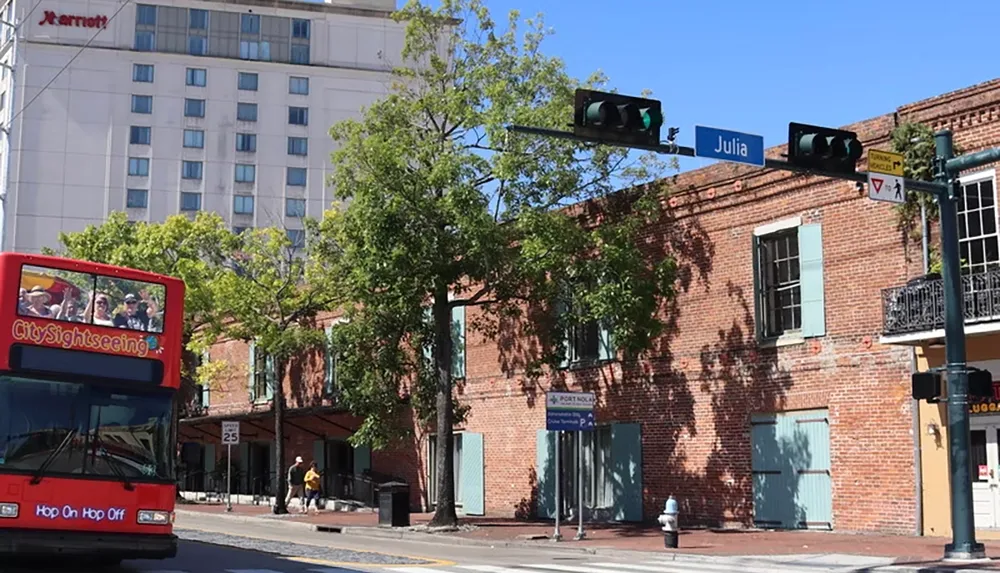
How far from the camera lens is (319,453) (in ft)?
133

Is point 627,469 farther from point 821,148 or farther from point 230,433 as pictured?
point 821,148

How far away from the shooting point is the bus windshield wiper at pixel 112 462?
13.6 meters

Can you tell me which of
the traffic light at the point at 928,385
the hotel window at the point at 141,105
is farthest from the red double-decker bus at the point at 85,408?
the hotel window at the point at 141,105

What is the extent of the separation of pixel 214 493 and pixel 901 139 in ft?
101

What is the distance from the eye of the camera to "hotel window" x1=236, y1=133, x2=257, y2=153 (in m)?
82.3

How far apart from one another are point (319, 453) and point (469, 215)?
18.5 meters

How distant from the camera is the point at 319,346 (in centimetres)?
3962

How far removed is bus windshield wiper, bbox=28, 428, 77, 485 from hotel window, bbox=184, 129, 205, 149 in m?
70.9

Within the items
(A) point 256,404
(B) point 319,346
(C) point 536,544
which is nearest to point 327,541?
(C) point 536,544

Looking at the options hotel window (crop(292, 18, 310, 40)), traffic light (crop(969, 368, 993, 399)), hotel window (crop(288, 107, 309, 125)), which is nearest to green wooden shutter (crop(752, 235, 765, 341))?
traffic light (crop(969, 368, 993, 399))

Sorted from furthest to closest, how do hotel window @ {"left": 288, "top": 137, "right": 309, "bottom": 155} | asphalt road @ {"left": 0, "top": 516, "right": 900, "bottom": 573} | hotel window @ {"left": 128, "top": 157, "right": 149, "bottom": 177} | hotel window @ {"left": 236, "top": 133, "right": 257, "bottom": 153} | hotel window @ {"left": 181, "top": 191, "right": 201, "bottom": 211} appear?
hotel window @ {"left": 288, "top": 137, "right": 309, "bottom": 155} < hotel window @ {"left": 236, "top": 133, "right": 257, "bottom": 153} < hotel window @ {"left": 181, "top": 191, "right": 201, "bottom": 211} < hotel window @ {"left": 128, "top": 157, "right": 149, "bottom": 177} < asphalt road @ {"left": 0, "top": 516, "right": 900, "bottom": 573}

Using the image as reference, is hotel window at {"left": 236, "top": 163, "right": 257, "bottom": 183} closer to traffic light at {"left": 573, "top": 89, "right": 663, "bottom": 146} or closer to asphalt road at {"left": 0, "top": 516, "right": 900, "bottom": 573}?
asphalt road at {"left": 0, "top": 516, "right": 900, "bottom": 573}

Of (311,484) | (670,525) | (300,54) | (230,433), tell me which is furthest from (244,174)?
(670,525)

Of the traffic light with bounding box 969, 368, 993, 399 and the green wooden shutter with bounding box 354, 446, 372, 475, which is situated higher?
the traffic light with bounding box 969, 368, 993, 399
